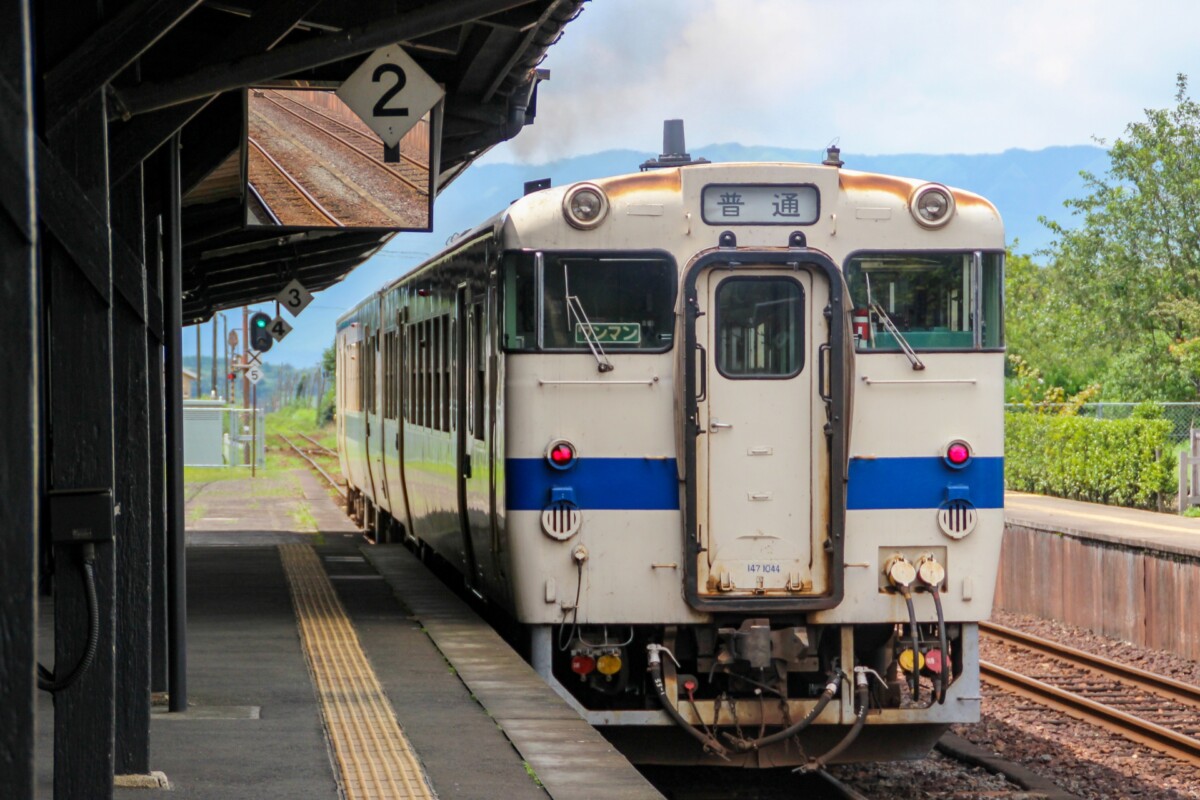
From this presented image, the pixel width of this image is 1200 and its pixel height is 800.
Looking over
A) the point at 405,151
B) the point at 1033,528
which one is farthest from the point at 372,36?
the point at 1033,528

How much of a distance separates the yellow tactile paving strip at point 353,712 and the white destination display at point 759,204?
285cm

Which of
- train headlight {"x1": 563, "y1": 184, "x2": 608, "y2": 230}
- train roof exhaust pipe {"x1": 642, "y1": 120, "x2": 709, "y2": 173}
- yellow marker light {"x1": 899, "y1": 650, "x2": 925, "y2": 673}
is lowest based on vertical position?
yellow marker light {"x1": 899, "y1": 650, "x2": 925, "y2": 673}

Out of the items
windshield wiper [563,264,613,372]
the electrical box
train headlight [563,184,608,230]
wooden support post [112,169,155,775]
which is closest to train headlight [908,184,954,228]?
train headlight [563,184,608,230]

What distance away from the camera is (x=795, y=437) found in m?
8.24

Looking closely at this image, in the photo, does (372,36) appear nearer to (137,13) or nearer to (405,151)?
(137,13)

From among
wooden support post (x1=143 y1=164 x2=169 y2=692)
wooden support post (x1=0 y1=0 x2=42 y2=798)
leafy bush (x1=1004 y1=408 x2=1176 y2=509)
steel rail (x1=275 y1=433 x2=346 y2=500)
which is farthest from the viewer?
steel rail (x1=275 y1=433 x2=346 y2=500)

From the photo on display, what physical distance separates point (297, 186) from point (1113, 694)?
6.90 metres

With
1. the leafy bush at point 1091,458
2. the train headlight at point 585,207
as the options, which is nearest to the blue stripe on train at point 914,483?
the train headlight at point 585,207

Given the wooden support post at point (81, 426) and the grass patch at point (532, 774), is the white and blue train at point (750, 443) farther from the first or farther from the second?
the wooden support post at point (81, 426)

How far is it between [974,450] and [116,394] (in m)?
4.15

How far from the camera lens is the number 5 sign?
8594 mm

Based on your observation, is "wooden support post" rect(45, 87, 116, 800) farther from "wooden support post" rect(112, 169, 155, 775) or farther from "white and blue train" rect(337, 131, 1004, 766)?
"white and blue train" rect(337, 131, 1004, 766)

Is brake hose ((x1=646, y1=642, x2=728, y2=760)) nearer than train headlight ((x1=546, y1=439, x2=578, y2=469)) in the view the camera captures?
Yes

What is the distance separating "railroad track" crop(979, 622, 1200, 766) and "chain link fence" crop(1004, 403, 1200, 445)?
35.4 feet
